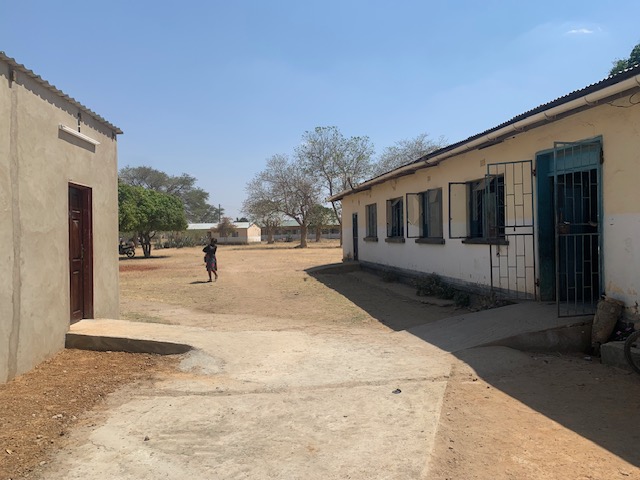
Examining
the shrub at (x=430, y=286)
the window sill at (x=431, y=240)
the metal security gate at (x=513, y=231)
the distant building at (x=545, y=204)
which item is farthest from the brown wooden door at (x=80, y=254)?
the window sill at (x=431, y=240)

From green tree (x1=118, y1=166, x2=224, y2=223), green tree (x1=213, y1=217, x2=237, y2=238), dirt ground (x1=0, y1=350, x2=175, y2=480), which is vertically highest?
green tree (x1=118, y1=166, x2=224, y2=223)

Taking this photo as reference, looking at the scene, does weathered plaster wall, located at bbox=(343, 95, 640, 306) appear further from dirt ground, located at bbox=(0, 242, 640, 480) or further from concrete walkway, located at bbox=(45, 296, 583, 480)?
dirt ground, located at bbox=(0, 242, 640, 480)

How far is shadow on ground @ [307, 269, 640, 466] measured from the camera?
3631 millimetres

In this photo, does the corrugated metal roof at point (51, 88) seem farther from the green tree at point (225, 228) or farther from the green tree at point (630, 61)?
the green tree at point (225, 228)

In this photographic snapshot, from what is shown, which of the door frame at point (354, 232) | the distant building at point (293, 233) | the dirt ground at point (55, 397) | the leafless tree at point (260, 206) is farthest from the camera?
the distant building at point (293, 233)

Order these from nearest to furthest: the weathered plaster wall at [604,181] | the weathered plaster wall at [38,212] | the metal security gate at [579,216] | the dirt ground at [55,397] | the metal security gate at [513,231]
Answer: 1. the dirt ground at [55,397]
2. the weathered plaster wall at [38,212]
3. the weathered plaster wall at [604,181]
4. the metal security gate at [579,216]
5. the metal security gate at [513,231]

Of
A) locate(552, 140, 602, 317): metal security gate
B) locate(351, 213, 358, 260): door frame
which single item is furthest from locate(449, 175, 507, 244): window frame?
locate(351, 213, 358, 260): door frame

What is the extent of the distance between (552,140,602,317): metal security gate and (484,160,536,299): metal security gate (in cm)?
48

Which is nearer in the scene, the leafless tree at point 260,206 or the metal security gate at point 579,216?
the metal security gate at point 579,216

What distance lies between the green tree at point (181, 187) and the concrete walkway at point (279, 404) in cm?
6013

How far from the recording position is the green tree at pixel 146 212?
2986 centimetres

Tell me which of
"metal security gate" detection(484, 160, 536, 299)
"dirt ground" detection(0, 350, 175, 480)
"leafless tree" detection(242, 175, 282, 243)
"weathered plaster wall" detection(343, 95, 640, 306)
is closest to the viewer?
"dirt ground" detection(0, 350, 175, 480)

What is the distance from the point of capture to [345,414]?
13.3ft

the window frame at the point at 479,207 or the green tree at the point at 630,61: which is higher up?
the green tree at the point at 630,61
